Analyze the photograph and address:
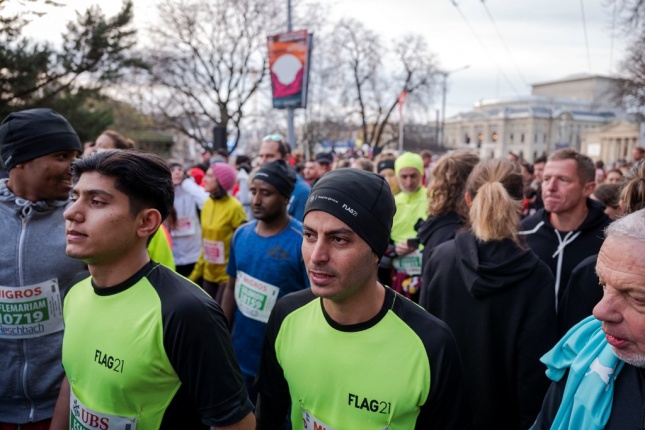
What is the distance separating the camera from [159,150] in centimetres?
3105

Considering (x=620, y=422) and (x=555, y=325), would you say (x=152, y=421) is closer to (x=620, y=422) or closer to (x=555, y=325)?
(x=620, y=422)

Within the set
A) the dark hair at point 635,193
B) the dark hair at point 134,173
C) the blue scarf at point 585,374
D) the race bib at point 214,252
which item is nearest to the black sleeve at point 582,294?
the dark hair at point 635,193

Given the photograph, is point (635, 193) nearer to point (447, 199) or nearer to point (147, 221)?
point (447, 199)

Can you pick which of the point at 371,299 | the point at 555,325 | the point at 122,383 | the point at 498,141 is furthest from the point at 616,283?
the point at 498,141

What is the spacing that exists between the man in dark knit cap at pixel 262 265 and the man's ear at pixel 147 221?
1547mm

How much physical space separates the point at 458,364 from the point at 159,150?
3121 cm

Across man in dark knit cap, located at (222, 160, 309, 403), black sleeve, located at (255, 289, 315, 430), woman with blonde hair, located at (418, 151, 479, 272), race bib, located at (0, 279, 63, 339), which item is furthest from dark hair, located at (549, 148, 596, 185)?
race bib, located at (0, 279, 63, 339)

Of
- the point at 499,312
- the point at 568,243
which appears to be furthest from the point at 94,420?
the point at 568,243

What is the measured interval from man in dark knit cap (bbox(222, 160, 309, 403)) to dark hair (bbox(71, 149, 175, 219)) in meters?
1.51

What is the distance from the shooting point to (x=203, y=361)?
6.28ft

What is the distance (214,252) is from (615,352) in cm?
450

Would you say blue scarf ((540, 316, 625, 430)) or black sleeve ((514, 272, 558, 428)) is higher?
blue scarf ((540, 316, 625, 430))

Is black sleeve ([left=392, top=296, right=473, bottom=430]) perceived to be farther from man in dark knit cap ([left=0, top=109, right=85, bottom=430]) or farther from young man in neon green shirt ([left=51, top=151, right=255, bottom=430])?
man in dark knit cap ([left=0, top=109, right=85, bottom=430])

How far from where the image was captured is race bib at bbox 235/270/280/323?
361cm
